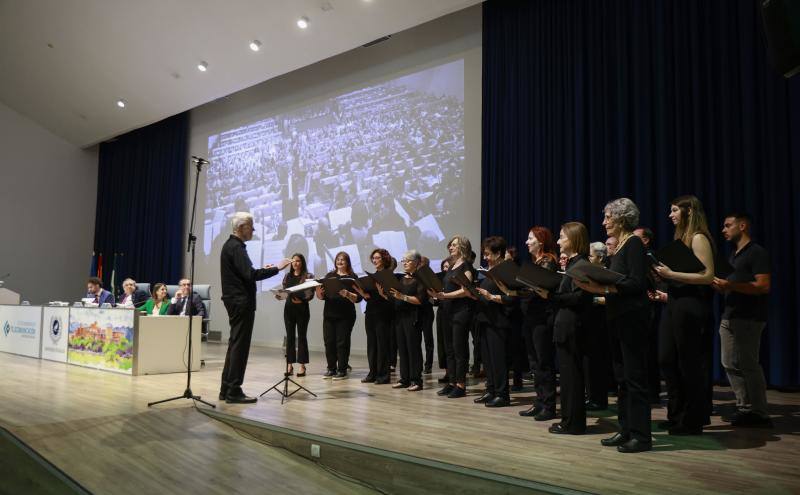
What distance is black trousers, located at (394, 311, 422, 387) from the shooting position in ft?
16.8

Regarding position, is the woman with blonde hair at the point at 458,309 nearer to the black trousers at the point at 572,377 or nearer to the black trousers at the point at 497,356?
the black trousers at the point at 497,356

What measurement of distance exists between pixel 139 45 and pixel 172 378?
616cm

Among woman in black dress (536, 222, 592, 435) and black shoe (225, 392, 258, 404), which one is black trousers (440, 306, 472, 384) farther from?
black shoe (225, 392, 258, 404)

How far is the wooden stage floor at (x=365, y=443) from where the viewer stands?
257 centimetres

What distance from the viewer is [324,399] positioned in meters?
4.58

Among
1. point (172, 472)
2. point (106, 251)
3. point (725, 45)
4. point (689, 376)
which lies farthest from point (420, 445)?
point (106, 251)

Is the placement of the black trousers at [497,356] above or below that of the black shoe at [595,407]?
above

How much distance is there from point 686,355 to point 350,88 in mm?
7119

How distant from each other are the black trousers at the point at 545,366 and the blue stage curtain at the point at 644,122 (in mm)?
2543

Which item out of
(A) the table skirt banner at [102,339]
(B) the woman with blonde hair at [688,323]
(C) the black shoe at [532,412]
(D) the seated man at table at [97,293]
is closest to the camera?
(B) the woman with blonde hair at [688,323]

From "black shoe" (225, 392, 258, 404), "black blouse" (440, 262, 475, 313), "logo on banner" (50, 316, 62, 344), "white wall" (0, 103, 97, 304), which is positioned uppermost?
"white wall" (0, 103, 97, 304)

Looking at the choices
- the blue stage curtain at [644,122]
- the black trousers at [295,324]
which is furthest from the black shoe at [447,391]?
the blue stage curtain at [644,122]

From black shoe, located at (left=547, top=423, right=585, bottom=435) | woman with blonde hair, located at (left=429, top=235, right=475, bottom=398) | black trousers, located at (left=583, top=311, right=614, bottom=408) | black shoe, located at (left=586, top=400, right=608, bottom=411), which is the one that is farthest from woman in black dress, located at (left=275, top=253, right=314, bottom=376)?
black shoe, located at (left=547, top=423, right=585, bottom=435)

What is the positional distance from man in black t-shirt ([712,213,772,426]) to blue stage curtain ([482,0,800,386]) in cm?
198
